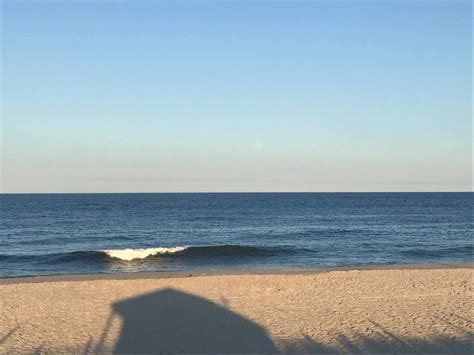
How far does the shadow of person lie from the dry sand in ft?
0.07

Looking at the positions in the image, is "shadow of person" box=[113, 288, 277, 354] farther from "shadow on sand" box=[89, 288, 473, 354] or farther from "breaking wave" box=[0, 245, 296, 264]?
"breaking wave" box=[0, 245, 296, 264]

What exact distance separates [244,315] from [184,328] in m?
1.73

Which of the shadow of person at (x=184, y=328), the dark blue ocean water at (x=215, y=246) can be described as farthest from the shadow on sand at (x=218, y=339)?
the dark blue ocean water at (x=215, y=246)

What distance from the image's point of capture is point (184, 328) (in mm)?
10664

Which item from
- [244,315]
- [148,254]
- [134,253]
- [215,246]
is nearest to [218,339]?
[244,315]

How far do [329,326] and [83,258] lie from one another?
18.6m

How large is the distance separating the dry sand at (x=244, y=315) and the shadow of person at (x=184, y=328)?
2 cm

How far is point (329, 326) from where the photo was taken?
10.7 metres

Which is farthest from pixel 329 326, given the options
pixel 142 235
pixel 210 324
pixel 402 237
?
pixel 142 235

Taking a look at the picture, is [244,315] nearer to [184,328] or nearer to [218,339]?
[184,328]

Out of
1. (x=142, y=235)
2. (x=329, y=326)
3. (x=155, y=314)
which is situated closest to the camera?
(x=329, y=326)

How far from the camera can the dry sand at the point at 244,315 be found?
9.53 m

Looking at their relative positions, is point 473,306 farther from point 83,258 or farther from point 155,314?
point 83,258

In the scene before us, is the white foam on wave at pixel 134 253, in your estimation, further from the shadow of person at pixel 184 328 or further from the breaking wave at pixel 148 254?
the shadow of person at pixel 184 328
